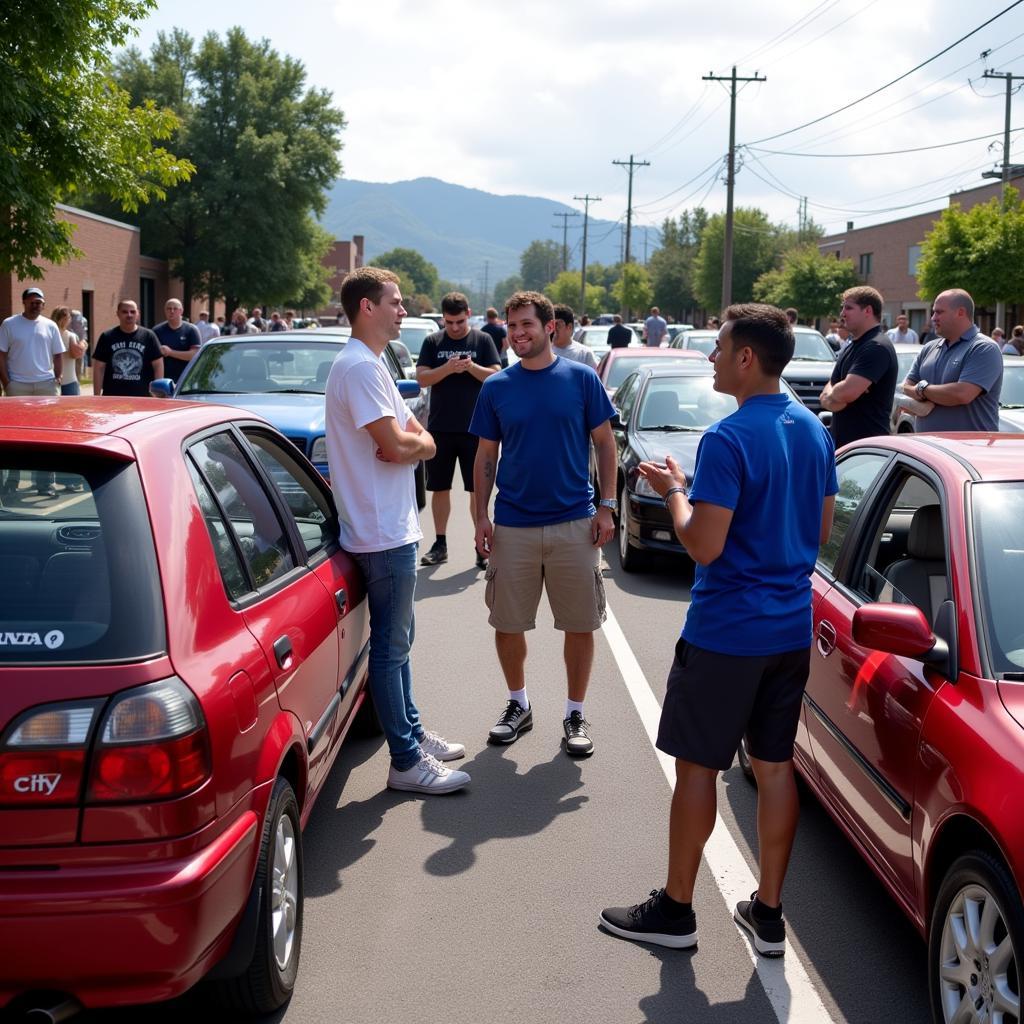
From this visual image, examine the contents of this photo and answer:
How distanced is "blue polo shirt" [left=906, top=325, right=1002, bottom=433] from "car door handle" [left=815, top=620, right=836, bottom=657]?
14.5 ft

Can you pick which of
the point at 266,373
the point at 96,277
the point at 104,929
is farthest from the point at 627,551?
the point at 96,277

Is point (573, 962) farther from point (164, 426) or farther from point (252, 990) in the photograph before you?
point (164, 426)

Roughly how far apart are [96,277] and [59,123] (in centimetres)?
3044

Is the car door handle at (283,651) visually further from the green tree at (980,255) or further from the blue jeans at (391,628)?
the green tree at (980,255)

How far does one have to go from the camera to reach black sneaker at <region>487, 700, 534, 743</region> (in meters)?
5.80

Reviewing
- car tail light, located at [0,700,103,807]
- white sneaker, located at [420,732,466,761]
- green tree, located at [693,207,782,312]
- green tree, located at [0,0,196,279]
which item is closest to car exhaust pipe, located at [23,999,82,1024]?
car tail light, located at [0,700,103,807]

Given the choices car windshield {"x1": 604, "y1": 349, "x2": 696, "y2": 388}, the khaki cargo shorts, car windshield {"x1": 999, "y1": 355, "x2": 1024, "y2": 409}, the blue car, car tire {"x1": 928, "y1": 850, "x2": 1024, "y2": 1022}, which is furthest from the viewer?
car windshield {"x1": 604, "y1": 349, "x2": 696, "y2": 388}

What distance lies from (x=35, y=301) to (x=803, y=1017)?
Answer: 485 inches

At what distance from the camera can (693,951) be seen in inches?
151

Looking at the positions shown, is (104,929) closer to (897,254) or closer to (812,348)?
(812,348)

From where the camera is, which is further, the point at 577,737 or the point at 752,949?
the point at 577,737

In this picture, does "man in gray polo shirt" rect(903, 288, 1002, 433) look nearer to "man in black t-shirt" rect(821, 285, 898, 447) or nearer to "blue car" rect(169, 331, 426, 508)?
"man in black t-shirt" rect(821, 285, 898, 447)

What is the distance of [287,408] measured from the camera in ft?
32.3

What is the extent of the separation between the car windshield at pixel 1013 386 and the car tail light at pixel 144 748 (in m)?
11.8
